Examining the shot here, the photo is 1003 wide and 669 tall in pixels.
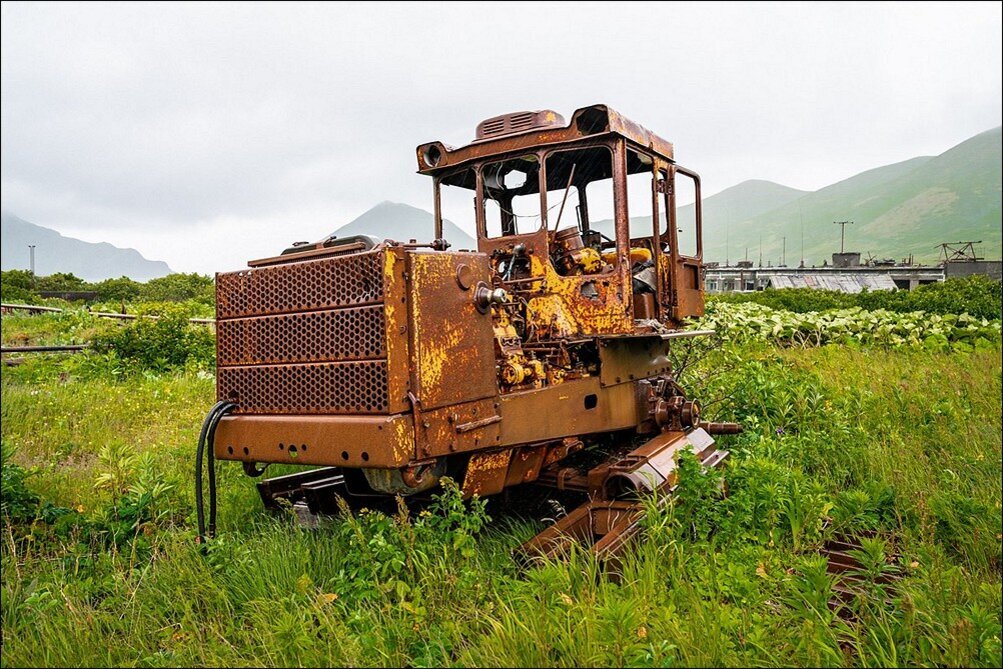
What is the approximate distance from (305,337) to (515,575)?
164 cm

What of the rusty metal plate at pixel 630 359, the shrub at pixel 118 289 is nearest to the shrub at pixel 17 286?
the shrub at pixel 118 289

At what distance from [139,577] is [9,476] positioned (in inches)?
85.2

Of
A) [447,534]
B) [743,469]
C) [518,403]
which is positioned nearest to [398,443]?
[447,534]

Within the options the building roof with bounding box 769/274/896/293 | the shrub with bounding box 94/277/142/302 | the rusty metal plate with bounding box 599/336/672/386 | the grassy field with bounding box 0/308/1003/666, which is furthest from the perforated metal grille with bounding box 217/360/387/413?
the shrub with bounding box 94/277/142/302

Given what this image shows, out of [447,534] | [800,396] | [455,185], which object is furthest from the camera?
[800,396]

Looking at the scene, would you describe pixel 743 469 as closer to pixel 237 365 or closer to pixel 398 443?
pixel 398 443

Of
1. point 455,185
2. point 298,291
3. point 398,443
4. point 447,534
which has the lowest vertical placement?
point 447,534

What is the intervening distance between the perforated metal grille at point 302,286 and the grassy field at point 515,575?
1129 millimetres

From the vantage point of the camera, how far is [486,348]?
154 inches

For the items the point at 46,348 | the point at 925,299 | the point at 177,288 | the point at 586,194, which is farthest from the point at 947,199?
the point at 177,288

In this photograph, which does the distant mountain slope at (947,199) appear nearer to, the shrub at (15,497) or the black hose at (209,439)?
the black hose at (209,439)

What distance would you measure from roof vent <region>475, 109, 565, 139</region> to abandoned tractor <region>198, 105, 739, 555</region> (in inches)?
0.6

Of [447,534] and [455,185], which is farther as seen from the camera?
[455,185]

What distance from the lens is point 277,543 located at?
395 centimetres
